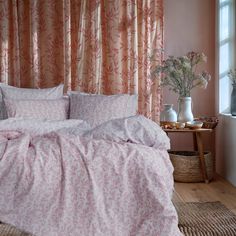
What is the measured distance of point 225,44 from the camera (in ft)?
14.3

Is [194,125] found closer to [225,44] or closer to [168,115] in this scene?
[168,115]

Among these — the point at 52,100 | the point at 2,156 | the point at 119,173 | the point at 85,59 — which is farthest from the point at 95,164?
the point at 85,59

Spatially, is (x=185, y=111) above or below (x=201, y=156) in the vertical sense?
above

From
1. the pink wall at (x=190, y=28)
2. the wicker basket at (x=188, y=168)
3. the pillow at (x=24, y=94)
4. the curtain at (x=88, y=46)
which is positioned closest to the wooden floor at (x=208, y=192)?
the wicker basket at (x=188, y=168)

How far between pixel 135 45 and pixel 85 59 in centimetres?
59

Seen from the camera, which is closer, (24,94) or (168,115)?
(24,94)

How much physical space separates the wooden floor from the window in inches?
39.3

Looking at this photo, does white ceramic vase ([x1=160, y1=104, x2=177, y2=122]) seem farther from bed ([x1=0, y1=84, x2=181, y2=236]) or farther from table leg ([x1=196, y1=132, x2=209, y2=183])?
bed ([x1=0, y1=84, x2=181, y2=236])

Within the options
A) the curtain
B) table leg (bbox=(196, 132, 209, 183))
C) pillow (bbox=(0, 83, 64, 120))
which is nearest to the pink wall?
the curtain

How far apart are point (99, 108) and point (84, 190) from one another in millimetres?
1548

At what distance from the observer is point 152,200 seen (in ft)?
7.57

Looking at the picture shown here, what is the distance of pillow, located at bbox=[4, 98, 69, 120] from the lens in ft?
12.1

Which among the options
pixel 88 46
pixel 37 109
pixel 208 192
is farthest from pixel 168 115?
pixel 37 109

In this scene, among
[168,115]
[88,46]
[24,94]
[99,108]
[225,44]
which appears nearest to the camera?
[99,108]
